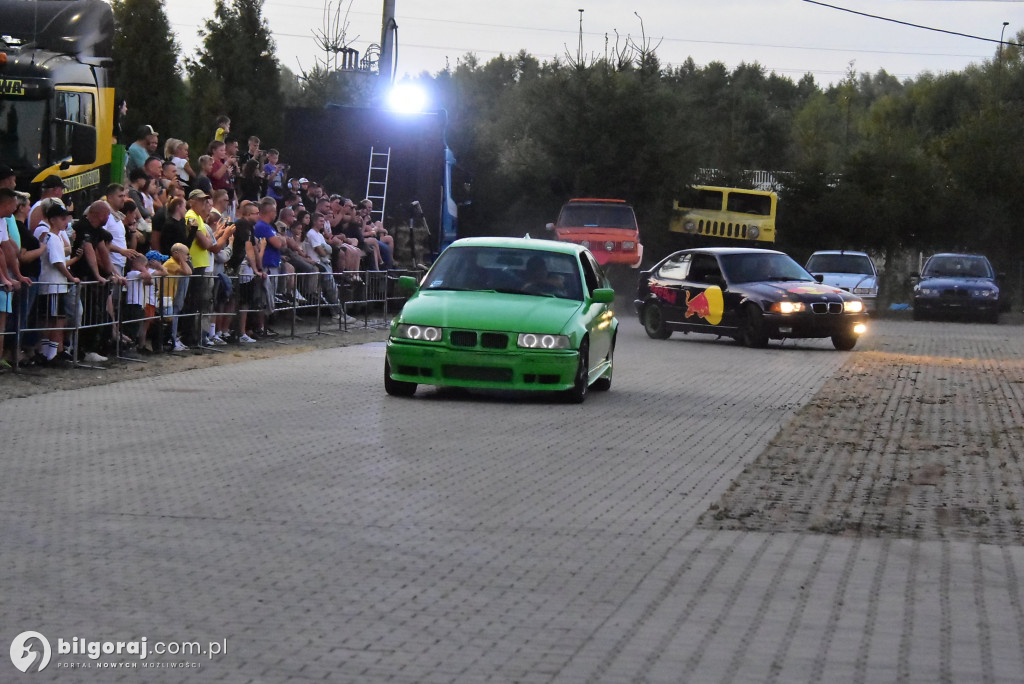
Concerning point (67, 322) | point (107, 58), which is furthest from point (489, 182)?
point (67, 322)

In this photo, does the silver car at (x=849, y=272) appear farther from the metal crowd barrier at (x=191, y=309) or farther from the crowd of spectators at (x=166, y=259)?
the crowd of spectators at (x=166, y=259)

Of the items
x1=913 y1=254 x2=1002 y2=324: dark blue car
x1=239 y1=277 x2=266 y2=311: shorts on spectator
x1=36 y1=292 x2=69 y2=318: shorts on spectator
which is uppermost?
x1=36 y1=292 x2=69 y2=318: shorts on spectator

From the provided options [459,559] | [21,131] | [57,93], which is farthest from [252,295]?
[459,559]

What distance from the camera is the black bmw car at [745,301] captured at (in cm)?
2425

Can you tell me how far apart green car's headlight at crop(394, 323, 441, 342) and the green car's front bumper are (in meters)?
0.06

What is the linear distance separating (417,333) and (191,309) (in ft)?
19.6

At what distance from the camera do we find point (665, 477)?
10453mm

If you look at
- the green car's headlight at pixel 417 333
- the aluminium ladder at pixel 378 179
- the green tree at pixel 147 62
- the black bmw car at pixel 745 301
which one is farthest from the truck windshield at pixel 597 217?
the green car's headlight at pixel 417 333

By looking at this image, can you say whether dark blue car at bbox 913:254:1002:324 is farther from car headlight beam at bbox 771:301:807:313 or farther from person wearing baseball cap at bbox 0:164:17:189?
person wearing baseball cap at bbox 0:164:17:189

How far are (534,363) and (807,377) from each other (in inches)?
225

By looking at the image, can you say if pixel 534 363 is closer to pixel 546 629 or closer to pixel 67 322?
pixel 67 322

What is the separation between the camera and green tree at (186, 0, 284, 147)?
172 ft

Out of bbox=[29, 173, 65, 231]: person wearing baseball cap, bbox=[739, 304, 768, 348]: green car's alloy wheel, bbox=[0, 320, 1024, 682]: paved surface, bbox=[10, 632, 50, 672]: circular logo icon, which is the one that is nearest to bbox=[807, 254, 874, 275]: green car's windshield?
bbox=[739, 304, 768, 348]: green car's alloy wheel

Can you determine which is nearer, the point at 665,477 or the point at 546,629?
the point at 546,629
